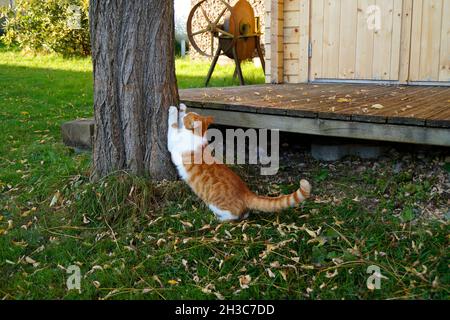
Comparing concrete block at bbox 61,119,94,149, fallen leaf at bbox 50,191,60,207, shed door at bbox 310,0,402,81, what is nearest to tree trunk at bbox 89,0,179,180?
fallen leaf at bbox 50,191,60,207

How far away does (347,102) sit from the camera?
4.62 m

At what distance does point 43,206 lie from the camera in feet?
12.5

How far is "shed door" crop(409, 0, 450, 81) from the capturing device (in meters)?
5.78

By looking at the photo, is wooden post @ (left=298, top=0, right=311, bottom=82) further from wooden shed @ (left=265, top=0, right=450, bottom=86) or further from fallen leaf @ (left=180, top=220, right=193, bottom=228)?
fallen leaf @ (left=180, top=220, right=193, bottom=228)

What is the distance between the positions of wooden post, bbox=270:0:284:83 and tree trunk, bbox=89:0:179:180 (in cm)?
343

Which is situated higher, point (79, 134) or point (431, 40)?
point (431, 40)

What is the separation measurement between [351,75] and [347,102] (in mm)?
2084

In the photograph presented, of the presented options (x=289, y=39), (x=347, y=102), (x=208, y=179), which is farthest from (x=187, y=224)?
(x=289, y=39)

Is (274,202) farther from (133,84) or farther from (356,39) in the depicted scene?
(356,39)

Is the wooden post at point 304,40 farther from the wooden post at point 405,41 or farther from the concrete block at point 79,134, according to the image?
the concrete block at point 79,134

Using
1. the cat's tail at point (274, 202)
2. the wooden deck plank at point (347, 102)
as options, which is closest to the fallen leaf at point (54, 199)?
the cat's tail at point (274, 202)

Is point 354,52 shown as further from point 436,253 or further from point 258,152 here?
point 436,253

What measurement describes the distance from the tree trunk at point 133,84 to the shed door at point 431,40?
3.43 meters
